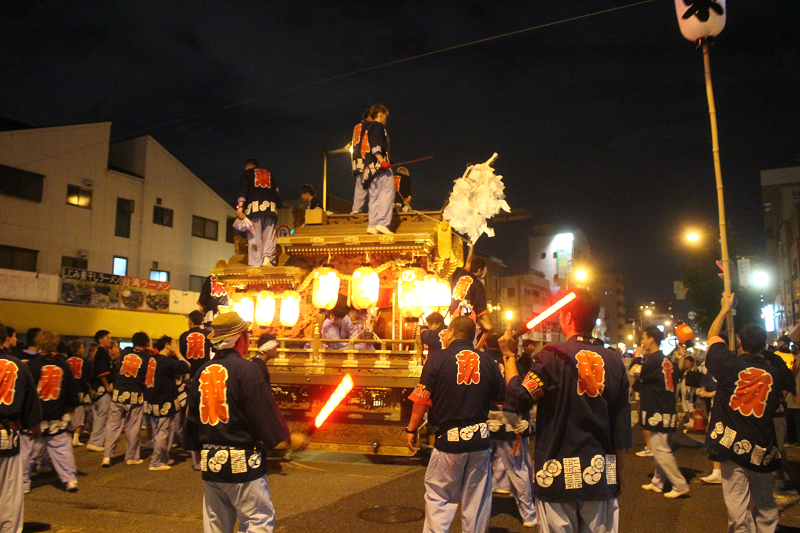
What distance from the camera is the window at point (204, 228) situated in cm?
2789

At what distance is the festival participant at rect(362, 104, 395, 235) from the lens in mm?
10555

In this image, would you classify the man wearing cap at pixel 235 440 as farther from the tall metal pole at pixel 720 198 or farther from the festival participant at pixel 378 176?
the festival participant at pixel 378 176

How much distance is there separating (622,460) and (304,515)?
391cm

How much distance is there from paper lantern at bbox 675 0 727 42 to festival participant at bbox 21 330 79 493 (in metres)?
8.93

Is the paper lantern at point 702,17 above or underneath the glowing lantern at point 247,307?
above

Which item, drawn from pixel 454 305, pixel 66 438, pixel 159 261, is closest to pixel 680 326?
pixel 454 305

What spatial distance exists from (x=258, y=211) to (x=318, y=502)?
6.38 meters

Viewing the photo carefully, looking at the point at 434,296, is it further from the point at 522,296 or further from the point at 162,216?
the point at 522,296

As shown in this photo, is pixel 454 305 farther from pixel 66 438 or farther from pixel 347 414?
pixel 66 438

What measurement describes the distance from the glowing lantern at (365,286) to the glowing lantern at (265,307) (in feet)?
5.90

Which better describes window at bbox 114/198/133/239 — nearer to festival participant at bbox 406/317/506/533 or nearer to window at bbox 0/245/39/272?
window at bbox 0/245/39/272

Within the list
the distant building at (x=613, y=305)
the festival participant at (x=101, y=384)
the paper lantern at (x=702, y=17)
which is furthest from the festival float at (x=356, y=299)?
the distant building at (x=613, y=305)

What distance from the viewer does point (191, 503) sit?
6.95 metres

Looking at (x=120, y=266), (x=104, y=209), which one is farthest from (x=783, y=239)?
(x=104, y=209)
